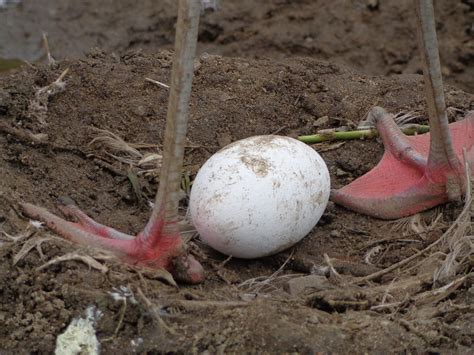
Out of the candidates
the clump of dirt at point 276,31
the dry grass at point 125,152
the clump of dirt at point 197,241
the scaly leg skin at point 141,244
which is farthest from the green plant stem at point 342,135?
the clump of dirt at point 276,31

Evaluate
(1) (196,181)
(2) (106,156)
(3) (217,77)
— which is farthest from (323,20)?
(1) (196,181)

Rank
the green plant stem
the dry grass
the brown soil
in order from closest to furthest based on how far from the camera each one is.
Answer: the brown soil < the dry grass < the green plant stem

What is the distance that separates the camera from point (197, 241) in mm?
3197

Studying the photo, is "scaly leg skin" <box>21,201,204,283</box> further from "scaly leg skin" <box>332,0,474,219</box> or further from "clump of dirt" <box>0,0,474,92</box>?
"clump of dirt" <box>0,0,474,92</box>

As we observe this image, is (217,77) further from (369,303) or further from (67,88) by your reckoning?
(369,303)

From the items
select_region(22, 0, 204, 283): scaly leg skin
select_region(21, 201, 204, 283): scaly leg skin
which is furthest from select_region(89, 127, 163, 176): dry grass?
select_region(21, 201, 204, 283): scaly leg skin

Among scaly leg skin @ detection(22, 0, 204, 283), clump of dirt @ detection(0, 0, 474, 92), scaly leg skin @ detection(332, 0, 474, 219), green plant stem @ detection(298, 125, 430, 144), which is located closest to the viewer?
scaly leg skin @ detection(22, 0, 204, 283)

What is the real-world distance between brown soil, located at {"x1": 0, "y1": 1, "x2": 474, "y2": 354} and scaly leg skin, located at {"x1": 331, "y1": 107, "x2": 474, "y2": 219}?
0.16 feet

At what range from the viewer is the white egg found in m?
2.95

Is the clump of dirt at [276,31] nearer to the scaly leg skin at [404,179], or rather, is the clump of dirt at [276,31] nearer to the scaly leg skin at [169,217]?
the scaly leg skin at [404,179]

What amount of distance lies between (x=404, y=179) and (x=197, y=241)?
0.75 m

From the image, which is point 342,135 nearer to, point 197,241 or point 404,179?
point 404,179

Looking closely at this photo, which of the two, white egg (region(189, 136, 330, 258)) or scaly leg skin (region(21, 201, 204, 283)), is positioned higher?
white egg (region(189, 136, 330, 258))

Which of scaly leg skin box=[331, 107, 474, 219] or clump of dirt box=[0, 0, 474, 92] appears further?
clump of dirt box=[0, 0, 474, 92]
